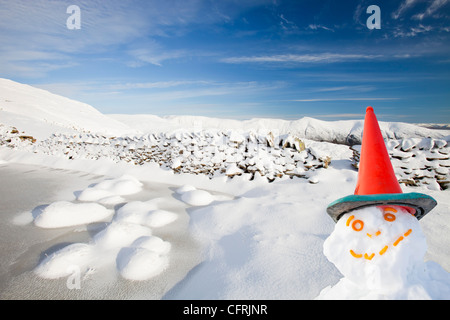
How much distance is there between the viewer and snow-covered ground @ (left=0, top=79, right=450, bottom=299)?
2121 millimetres

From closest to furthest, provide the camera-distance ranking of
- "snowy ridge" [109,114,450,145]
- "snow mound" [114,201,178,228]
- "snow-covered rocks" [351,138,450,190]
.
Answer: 1. "snow mound" [114,201,178,228]
2. "snow-covered rocks" [351,138,450,190]
3. "snowy ridge" [109,114,450,145]

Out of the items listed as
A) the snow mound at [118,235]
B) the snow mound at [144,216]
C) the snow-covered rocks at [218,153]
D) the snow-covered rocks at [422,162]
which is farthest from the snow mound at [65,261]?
A: the snow-covered rocks at [422,162]

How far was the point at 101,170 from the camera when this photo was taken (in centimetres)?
686

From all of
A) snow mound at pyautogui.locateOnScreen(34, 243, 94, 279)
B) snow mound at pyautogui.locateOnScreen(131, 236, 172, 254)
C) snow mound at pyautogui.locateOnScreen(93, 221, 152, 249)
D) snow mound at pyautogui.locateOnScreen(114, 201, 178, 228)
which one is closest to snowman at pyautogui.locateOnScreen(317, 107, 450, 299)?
snow mound at pyautogui.locateOnScreen(131, 236, 172, 254)

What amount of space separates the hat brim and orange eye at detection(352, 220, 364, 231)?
0.08 metres

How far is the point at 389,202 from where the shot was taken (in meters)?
1.19

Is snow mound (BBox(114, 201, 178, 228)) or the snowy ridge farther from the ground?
the snowy ridge

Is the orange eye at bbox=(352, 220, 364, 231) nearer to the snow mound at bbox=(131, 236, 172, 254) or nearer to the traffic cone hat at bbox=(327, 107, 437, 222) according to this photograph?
the traffic cone hat at bbox=(327, 107, 437, 222)

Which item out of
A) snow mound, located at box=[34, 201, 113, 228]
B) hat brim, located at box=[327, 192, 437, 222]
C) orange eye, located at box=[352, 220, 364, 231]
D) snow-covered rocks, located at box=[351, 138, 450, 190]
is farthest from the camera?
snow-covered rocks, located at box=[351, 138, 450, 190]

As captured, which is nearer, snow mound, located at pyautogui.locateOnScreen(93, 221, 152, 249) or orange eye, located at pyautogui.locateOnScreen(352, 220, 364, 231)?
orange eye, located at pyautogui.locateOnScreen(352, 220, 364, 231)

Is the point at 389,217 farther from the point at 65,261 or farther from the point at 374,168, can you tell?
the point at 65,261

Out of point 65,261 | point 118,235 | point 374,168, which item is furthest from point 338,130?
point 65,261

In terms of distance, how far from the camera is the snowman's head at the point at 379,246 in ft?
3.69

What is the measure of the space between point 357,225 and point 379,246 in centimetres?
14
